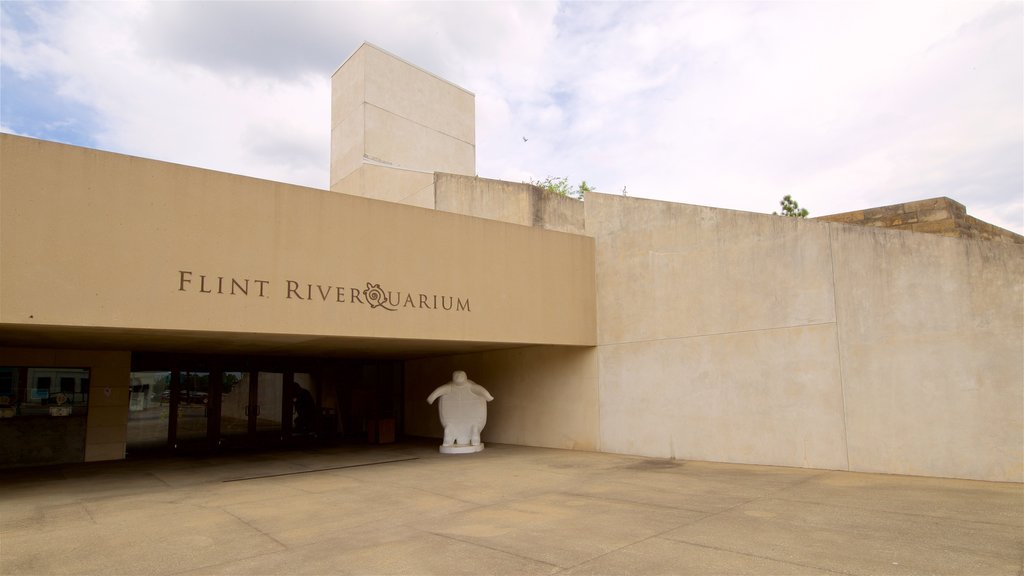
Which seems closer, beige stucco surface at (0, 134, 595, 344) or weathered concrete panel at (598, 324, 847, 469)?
beige stucco surface at (0, 134, 595, 344)

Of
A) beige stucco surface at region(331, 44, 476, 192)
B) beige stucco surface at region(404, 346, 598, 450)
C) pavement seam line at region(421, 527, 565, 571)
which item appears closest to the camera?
pavement seam line at region(421, 527, 565, 571)

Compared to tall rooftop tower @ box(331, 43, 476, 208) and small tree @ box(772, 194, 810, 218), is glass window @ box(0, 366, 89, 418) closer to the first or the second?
tall rooftop tower @ box(331, 43, 476, 208)

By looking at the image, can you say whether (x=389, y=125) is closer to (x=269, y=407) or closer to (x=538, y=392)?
(x=269, y=407)

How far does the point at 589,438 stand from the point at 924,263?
6.99 m

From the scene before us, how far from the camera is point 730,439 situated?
421 inches

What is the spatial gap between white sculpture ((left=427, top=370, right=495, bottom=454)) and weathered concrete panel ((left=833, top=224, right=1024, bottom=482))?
23.8ft

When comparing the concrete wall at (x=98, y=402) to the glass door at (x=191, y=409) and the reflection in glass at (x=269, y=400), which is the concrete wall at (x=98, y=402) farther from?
the reflection in glass at (x=269, y=400)

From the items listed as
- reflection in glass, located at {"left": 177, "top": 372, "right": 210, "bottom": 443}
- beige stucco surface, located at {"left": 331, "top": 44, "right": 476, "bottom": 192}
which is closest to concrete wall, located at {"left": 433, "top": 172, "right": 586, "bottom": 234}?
Answer: beige stucco surface, located at {"left": 331, "top": 44, "right": 476, "bottom": 192}

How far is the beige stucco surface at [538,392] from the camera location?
43.5 feet

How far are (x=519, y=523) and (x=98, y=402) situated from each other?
11361 millimetres

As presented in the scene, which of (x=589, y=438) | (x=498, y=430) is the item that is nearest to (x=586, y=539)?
(x=589, y=438)

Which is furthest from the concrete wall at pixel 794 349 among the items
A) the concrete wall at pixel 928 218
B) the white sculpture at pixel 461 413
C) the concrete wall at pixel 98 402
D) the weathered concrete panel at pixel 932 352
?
the concrete wall at pixel 98 402

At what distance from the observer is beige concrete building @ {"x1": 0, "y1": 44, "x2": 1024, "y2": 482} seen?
7910 mm

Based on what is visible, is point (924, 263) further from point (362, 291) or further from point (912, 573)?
point (362, 291)
